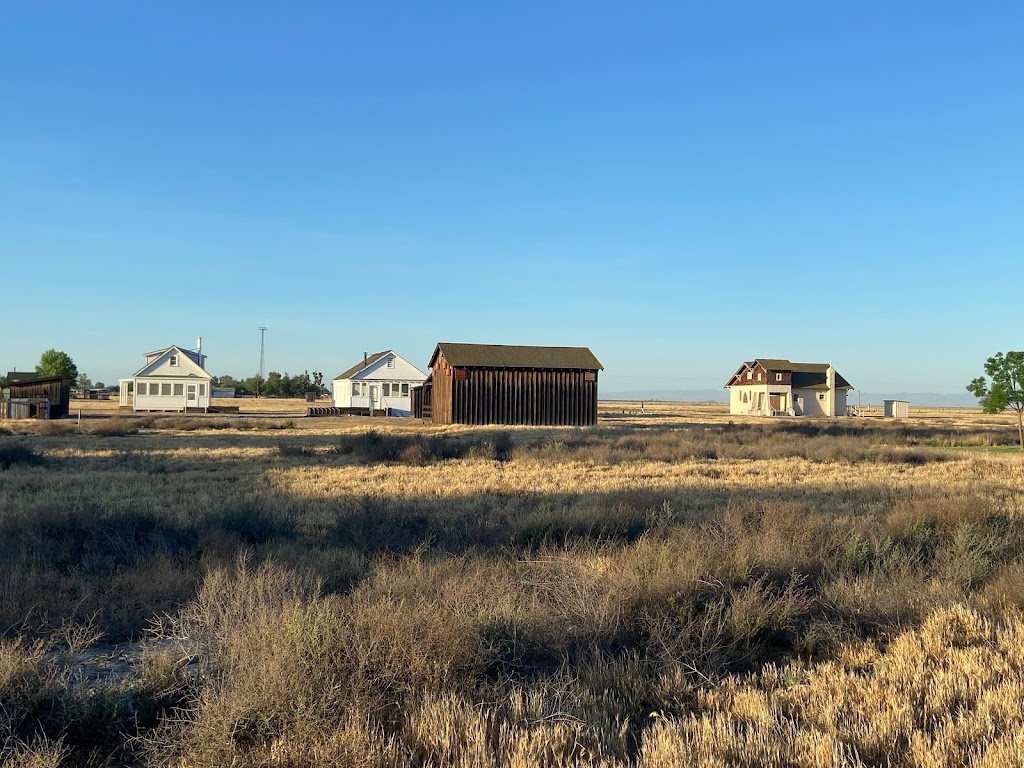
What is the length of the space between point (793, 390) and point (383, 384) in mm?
35394

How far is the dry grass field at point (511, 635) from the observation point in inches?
167

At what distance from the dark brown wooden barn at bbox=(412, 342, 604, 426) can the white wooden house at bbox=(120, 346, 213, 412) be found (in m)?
22.1

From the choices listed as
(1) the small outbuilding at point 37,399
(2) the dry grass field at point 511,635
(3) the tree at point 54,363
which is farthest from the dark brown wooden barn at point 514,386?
(3) the tree at point 54,363

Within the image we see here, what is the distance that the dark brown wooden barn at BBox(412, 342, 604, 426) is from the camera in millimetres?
43156

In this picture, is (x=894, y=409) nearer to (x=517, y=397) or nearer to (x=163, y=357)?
(x=517, y=397)

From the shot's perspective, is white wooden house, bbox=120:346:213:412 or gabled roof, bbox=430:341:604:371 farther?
white wooden house, bbox=120:346:213:412

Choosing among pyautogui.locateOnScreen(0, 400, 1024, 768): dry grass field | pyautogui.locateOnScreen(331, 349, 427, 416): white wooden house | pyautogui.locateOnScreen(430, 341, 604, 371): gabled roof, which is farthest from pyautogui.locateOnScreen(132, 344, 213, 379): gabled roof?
pyautogui.locateOnScreen(0, 400, 1024, 768): dry grass field

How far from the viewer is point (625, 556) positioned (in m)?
7.93

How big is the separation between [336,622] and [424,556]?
10.7 feet

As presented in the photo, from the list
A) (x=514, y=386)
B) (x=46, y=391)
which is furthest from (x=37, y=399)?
(x=514, y=386)

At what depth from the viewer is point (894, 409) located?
75500mm

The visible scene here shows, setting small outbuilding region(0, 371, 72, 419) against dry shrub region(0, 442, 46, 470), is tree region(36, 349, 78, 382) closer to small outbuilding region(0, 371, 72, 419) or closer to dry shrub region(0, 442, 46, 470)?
small outbuilding region(0, 371, 72, 419)

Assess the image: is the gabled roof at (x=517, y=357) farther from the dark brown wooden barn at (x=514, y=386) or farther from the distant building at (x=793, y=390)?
the distant building at (x=793, y=390)

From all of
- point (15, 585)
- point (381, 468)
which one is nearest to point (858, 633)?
point (15, 585)
